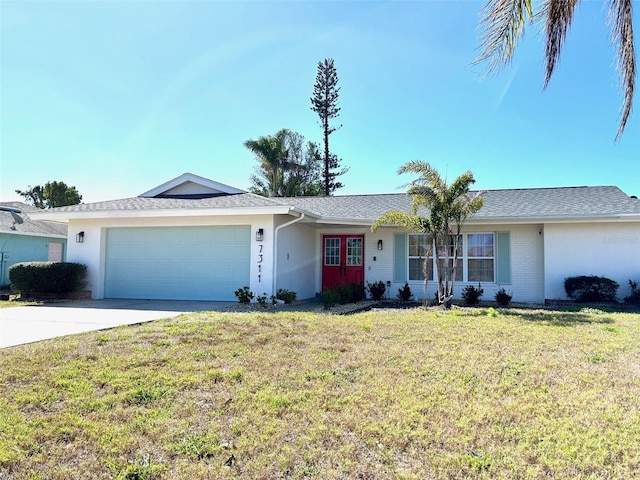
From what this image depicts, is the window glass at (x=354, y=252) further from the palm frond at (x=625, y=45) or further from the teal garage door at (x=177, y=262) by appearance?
the palm frond at (x=625, y=45)

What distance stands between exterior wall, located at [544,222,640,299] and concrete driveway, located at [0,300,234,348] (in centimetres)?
957

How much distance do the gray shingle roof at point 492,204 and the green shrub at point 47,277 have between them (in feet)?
5.95

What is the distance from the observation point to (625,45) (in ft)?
16.4

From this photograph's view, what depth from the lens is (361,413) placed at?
12.0 feet

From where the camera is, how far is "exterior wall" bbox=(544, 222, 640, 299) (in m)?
11.8

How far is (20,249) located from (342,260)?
47.5 feet

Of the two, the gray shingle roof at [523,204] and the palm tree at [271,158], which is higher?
the palm tree at [271,158]

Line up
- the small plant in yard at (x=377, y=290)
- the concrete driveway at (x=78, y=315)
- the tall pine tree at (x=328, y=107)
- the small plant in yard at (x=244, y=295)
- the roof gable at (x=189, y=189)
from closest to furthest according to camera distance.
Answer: the concrete driveway at (x=78, y=315), the small plant in yard at (x=244, y=295), the small plant in yard at (x=377, y=290), the roof gable at (x=189, y=189), the tall pine tree at (x=328, y=107)

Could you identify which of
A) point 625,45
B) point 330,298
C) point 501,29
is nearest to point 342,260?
point 330,298

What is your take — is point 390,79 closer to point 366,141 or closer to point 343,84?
point 366,141

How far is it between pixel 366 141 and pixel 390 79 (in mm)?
6982

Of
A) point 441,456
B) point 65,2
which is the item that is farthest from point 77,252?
point 441,456

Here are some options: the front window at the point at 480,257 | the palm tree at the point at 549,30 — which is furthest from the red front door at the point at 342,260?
the palm tree at the point at 549,30

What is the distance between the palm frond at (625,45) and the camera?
193 inches
